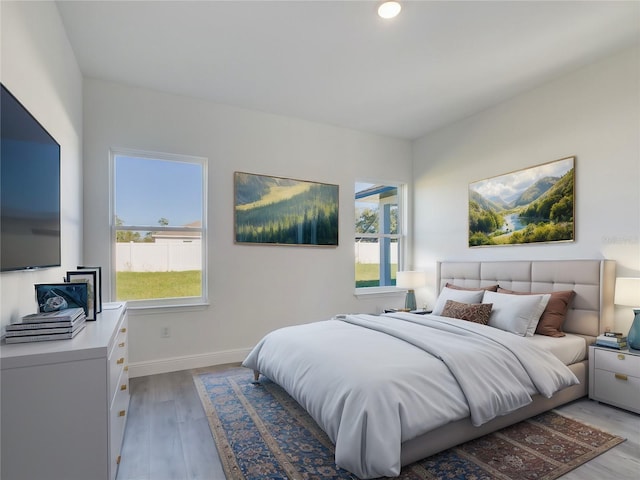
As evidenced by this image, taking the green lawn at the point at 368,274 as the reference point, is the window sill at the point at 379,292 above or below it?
below

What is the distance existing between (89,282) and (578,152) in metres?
4.14

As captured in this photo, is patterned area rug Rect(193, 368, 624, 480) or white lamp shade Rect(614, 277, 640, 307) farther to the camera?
white lamp shade Rect(614, 277, 640, 307)

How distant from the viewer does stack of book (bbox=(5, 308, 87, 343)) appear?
58.3 inches

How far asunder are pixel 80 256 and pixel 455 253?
163 inches

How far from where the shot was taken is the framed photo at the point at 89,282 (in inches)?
80.8

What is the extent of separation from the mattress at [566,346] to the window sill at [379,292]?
2147mm

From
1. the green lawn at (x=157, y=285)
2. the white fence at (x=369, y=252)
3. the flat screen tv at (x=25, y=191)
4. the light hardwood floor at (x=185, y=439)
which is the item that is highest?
the flat screen tv at (x=25, y=191)

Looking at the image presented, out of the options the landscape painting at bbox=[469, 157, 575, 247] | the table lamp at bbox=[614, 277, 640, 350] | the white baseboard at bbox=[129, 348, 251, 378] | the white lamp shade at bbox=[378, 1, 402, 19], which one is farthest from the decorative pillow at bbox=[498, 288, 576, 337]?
the white baseboard at bbox=[129, 348, 251, 378]

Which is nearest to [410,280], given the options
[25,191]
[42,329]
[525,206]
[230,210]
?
[525,206]

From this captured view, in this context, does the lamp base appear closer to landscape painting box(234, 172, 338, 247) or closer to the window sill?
the window sill

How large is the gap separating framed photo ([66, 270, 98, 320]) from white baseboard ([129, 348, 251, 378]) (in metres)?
1.46

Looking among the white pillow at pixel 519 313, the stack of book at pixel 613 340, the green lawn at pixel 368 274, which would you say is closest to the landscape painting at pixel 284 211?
the green lawn at pixel 368 274

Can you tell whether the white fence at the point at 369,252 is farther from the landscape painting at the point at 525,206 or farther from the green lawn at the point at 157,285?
the green lawn at the point at 157,285

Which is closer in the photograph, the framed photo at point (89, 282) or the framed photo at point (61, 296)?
the framed photo at point (61, 296)
